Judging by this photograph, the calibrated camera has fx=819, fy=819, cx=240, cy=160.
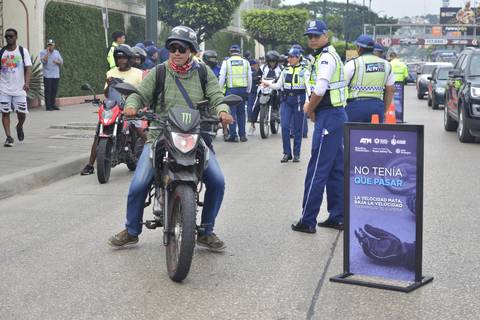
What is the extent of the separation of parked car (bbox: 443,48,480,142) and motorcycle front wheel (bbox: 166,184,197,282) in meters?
10.4

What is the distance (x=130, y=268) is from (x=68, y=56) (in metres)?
19.3

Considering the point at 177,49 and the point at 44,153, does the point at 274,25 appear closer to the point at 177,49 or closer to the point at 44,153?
the point at 44,153

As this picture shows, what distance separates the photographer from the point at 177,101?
6141 mm

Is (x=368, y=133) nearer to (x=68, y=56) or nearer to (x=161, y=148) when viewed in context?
(x=161, y=148)

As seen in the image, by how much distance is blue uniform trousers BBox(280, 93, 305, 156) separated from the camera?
12.5 m

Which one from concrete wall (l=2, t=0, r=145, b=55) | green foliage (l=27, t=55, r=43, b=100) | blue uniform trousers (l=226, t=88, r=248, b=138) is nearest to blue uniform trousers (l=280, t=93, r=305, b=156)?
blue uniform trousers (l=226, t=88, r=248, b=138)

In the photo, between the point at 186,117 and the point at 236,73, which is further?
the point at 236,73

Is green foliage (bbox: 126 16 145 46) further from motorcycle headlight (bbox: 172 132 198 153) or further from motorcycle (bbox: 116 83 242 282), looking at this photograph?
motorcycle headlight (bbox: 172 132 198 153)

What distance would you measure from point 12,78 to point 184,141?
8.25 meters

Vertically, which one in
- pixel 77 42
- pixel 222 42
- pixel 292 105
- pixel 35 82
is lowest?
pixel 292 105

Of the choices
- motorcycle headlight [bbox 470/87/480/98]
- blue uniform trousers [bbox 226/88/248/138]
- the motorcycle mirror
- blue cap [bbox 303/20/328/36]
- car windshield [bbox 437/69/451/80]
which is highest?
blue cap [bbox 303/20/328/36]

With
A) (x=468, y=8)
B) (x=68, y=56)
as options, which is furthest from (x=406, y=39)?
(x=68, y=56)

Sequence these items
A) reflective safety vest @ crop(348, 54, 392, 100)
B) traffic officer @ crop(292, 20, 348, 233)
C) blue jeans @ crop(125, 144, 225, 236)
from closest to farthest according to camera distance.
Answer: blue jeans @ crop(125, 144, 225, 236)
traffic officer @ crop(292, 20, 348, 233)
reflective safety vest @ crop(348, 54, 392, 100)

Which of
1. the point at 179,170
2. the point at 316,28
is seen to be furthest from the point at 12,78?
the point at 179,170
